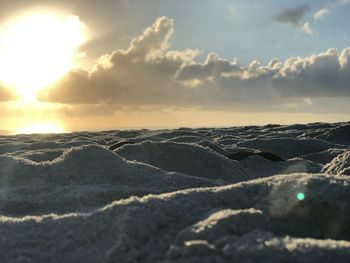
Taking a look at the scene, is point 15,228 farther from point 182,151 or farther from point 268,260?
point 182,151

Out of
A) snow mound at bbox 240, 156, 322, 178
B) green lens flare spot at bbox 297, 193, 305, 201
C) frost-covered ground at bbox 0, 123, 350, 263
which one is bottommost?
snow mound at bbox 240, 156, 322, 178

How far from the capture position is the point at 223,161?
564cm

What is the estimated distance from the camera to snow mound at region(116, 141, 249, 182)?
213 inches

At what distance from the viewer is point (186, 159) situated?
5.66m

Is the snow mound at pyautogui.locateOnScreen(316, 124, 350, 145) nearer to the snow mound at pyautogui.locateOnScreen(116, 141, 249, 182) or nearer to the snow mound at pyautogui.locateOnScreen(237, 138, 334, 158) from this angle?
the snow mound at pyautogui.locateOnScreen(237, 138, 334, 158)

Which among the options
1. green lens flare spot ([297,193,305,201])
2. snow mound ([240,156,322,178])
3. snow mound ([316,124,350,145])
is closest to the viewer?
green lens flare spot ([297,193,305,201])

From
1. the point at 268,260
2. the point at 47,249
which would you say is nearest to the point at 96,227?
the point at 47,249

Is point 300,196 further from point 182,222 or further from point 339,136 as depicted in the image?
point 339,136

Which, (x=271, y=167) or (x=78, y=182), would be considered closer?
(x=78, y=182)

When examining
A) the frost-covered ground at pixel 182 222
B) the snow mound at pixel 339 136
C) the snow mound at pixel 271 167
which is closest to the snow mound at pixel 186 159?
the snow mound at pixel 271 167

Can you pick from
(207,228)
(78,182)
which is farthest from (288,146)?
(207,228)

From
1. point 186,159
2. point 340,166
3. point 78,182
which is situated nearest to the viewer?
point 78,182

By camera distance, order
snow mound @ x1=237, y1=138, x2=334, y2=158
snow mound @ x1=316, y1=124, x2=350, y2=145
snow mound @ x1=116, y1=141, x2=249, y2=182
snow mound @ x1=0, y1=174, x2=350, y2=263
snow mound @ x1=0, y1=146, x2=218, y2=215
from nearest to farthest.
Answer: snow mound @ x1=0, y1=174, x2=350, y2=263, snow mound @ x1=0, y1=146, x2=218, y2=215, snow mound @ x1=116, y1=141, x2=249, y2=182, snow mound @ x1=237, y1=138, x2=334, y2=158, snow mound @ x1=316, y1=124, x2=350, y2=145

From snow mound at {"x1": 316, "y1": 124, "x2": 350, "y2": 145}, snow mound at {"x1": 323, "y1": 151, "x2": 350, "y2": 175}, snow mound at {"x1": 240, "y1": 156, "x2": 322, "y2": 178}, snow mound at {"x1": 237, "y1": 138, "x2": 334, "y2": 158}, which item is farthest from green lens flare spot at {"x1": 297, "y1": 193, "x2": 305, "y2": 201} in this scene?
snow mound at {"x1": 316, "y1": 124, "x2": 350, "y2": 145}
